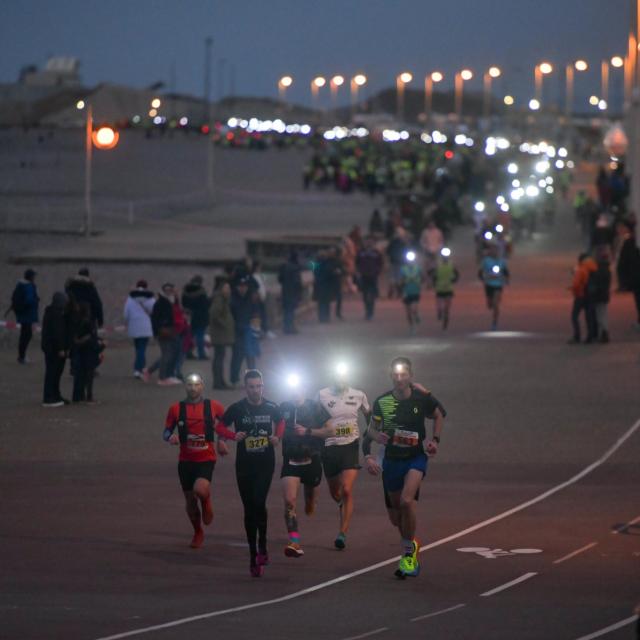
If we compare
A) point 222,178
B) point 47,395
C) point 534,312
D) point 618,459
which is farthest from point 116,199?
point 618,459

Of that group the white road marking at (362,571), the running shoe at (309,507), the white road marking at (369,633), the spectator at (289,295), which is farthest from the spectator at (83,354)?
the white road marking at (369,633)

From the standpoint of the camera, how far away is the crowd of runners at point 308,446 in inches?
480

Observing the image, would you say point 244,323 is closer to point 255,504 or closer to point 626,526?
point 626,526

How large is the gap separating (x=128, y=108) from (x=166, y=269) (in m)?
107

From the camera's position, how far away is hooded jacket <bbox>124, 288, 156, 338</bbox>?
77.5 ft

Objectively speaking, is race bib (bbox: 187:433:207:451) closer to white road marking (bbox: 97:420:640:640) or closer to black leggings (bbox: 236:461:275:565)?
black leggings (bbox: 236:461:275:565)

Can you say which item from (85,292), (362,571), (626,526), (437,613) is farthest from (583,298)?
(437,613)

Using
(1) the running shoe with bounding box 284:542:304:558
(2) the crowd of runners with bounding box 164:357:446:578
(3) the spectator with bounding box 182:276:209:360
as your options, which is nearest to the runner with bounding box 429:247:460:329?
(3) the spectator with bounding box 182:276:209:360

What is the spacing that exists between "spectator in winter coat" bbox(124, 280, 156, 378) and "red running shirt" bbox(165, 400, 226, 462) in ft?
34.9

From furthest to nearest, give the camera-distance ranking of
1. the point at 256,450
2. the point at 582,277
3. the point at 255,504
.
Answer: the point at 582,277
the point at 256,450
the point at 255,504

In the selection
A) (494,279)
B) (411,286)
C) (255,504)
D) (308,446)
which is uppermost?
(494,279)

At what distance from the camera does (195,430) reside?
1292cm

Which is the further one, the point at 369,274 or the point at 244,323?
the point at 369,274

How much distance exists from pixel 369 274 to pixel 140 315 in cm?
875
